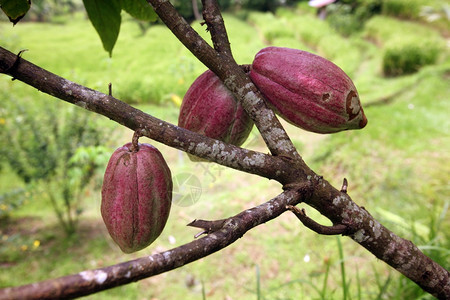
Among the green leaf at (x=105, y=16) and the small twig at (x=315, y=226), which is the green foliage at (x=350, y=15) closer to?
the green leaf at (x=105, y=16)

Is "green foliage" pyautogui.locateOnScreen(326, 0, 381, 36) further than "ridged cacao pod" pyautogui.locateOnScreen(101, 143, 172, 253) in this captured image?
Yes

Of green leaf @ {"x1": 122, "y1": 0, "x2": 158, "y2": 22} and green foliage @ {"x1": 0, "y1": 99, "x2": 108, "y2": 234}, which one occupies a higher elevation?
green leaf @ {"x1": 122, "y1": 0, "x2": 158, "y2": 22}

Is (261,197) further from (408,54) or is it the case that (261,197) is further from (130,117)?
(408,54)

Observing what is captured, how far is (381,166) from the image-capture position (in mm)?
2689

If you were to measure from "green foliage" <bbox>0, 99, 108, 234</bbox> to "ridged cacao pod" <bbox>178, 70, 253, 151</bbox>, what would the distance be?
243 centimetres

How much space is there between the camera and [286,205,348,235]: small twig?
0.32 meters

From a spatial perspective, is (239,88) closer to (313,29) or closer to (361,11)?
(313,29)

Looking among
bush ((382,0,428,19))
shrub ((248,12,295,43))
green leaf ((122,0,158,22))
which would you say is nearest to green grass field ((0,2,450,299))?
shrub ((248,12,295,43))

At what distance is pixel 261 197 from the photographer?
2840mm

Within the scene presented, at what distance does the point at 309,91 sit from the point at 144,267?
0.82 ft

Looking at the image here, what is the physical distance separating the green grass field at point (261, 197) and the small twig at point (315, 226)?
0.52m

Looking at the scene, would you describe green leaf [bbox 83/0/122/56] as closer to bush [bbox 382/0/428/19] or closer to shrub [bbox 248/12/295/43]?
shrub [bbox 248/12/295/43]

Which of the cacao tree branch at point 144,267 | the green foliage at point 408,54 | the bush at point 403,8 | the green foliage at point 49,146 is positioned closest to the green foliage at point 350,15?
the bush at point 403,8

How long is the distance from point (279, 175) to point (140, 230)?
0.52 ft
